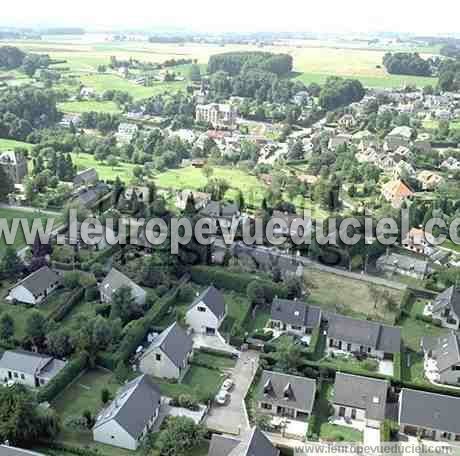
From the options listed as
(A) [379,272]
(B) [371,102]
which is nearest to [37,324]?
(A) [379,272]

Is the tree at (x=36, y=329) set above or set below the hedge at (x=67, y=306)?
above

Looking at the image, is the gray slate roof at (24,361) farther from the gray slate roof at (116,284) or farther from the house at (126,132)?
the house at (126,132)

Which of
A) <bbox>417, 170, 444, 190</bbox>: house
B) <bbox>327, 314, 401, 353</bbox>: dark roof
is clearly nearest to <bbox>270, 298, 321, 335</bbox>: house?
<bbox>327, 314, 401, 353</bbox>: dark roof

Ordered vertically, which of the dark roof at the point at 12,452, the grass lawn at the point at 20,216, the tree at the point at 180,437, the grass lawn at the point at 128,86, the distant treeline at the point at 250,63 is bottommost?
the grass lawn at the point at 20,216

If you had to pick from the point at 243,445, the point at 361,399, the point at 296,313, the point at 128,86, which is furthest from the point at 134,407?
the point at 128,86

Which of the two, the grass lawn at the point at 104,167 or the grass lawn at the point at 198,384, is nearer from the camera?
the grass lawn at the point at 198,384

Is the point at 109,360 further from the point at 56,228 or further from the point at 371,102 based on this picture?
the point at 371,102

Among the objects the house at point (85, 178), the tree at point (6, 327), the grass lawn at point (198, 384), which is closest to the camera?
the grass lawn at point (198, 384)

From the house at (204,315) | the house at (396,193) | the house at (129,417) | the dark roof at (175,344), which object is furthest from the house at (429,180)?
the house at (129,417)
